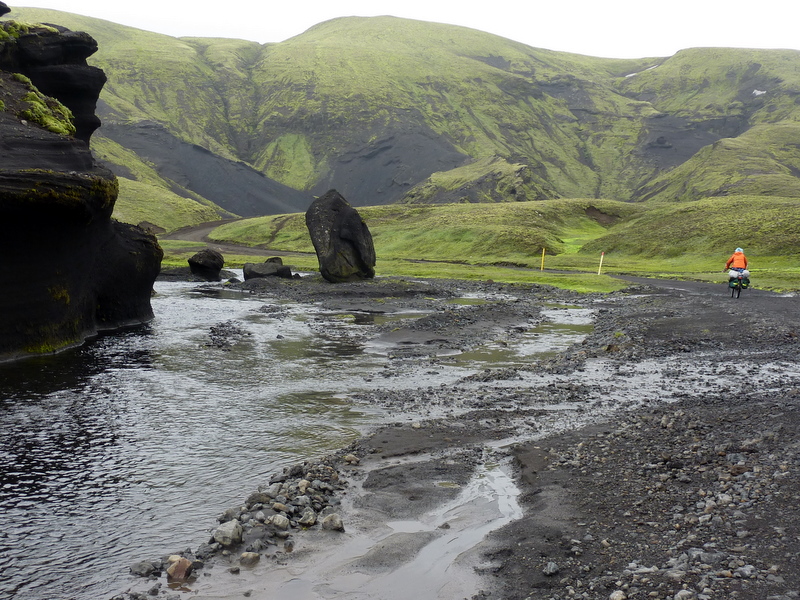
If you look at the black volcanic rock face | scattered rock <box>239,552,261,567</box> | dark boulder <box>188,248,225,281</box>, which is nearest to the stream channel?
scattered rock <box>239,552,261,567</box>

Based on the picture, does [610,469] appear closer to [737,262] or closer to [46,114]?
[46,114]

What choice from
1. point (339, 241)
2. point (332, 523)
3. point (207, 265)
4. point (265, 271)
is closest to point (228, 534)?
point (332, 523)

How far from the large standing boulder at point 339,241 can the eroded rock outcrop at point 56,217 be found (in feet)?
73.6

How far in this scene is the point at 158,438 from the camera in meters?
16.3

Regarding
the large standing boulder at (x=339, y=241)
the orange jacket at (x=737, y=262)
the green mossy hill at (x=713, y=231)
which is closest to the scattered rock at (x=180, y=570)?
the orange jacket at (x=737, y=262)

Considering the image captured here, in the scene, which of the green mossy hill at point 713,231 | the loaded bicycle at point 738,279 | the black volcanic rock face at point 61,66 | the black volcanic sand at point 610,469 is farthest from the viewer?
the green mossy hill at point 713,231

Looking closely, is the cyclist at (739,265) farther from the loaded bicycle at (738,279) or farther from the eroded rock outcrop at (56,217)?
the eroded rock outcrop at (56,217)

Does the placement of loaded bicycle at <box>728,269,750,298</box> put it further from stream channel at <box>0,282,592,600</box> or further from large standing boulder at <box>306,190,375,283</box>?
large standing boulder at <box>306,190,375,283</box>

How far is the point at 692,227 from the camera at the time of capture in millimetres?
100750

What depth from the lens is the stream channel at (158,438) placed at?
10570 mm

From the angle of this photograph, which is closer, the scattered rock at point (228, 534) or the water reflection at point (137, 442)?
the scattered rock at point (228, 534)

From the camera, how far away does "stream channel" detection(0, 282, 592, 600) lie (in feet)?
34.7

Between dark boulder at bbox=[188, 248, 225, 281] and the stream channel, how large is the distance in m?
35.7

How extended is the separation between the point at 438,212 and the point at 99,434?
131 m
